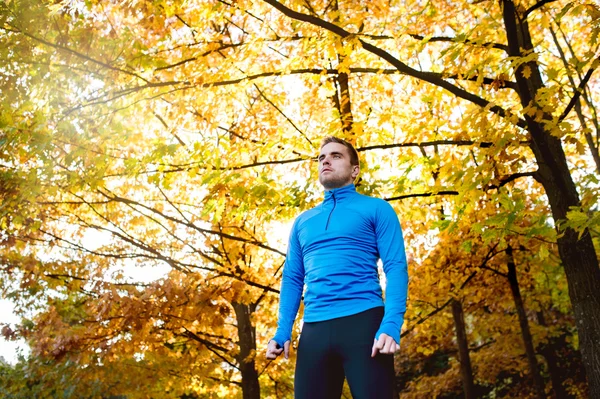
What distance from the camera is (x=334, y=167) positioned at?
2.88 meters

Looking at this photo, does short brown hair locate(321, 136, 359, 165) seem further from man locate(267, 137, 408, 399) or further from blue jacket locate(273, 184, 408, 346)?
blue jacket locate(273, 184, 408, 346)

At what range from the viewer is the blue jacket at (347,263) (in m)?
2.53

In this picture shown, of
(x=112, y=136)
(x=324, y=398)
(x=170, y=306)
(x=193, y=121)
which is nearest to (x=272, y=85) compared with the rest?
(x=193, y=121)

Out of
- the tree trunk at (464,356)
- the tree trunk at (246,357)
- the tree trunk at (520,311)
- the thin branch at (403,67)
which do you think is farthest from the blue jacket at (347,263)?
the tree trunk at (464,356)

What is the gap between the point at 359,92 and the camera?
8172 millimetres

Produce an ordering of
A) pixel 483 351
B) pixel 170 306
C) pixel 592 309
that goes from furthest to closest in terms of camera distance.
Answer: pixel 483 351, pixel 170 306, pixel 592 309

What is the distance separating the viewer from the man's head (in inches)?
113

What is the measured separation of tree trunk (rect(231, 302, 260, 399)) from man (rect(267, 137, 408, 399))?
6.50 m

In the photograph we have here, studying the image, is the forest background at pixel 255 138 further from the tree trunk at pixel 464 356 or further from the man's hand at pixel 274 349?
the man's hand at pixel 274 349

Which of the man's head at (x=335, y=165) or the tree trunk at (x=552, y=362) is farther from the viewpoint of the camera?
the tree trunk at (x=552, y=362)

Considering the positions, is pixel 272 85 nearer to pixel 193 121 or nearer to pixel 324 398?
pixel 193 121

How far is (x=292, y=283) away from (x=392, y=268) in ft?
1.91

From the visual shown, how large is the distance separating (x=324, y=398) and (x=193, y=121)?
580 cm

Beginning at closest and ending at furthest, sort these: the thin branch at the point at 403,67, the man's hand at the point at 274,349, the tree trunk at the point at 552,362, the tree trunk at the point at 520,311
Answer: the man's hand at the point at 274,349 < the thin branch at the point at 403,67 < the tree trunk at the point at 520,311 < the tree trunk at the point at 552,362
